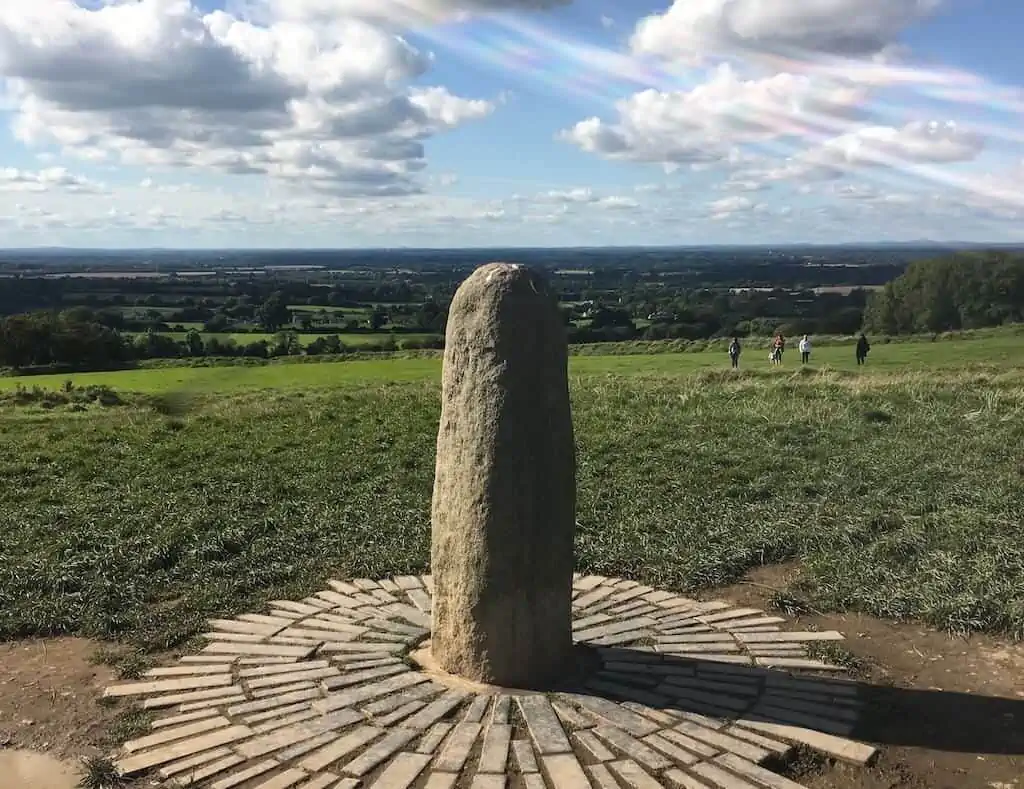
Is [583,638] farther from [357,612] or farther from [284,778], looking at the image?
[284,778]

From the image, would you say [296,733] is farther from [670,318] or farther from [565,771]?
[670,318]

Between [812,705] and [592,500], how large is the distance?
4702 millimetres

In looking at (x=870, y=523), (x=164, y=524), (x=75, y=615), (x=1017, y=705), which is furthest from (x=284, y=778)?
(x=870, y=523)

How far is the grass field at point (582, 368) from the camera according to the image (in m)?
23.4

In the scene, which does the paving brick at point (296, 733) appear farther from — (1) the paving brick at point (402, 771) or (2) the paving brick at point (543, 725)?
(2) the paving brick at point (543, 725)

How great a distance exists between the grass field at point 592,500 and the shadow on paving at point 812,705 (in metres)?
1.32

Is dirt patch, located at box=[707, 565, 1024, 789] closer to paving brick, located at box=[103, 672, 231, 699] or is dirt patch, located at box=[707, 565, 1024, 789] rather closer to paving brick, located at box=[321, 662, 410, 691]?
paving brick, located at box=[321, 662, 410, 691]

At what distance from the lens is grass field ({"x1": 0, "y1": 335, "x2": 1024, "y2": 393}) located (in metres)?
23.4

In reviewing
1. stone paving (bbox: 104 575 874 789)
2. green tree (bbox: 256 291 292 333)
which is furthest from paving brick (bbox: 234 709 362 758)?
green tree (bbox: 256 291 292 333)

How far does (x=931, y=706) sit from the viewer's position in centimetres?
552

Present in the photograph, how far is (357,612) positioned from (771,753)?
3020 mm

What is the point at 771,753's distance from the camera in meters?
4.70

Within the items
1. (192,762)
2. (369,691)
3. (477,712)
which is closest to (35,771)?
(192,762)

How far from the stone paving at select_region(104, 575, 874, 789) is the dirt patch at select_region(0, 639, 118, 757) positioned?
0.23 m
